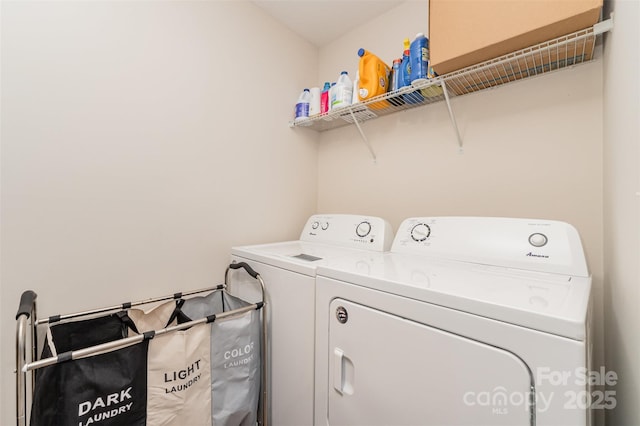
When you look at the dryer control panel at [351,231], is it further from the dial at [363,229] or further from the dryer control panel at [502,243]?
the dryer control panel at [502,243]

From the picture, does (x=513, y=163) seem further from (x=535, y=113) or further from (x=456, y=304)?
(x=456, y=304)

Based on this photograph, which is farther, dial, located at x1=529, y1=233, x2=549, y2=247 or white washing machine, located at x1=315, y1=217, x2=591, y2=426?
dial, located at x1=529, y1=233, x2=549, y2=247

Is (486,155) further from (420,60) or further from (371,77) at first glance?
(371,77)

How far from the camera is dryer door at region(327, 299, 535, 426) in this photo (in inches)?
25.5

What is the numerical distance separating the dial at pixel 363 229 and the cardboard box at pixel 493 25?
2.82 ft

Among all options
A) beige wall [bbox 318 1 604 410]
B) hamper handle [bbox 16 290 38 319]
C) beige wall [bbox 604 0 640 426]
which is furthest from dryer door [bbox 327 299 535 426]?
hamper handle [bbox 16 290 38 319]

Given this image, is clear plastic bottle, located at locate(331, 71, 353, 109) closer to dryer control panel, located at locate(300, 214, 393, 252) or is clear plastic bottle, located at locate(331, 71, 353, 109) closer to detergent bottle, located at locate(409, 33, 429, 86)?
detergent bottle, located at locate(409, 33, 429, 86)

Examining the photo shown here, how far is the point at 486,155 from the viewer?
1.44 metres

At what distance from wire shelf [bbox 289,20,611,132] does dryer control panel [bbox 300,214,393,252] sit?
69 cm

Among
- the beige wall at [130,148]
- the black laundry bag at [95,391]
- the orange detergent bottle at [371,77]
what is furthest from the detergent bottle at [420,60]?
the black laundry bag at [95,391]

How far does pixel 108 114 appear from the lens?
1239 mm

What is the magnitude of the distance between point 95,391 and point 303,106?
183 cm

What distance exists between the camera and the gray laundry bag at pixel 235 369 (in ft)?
3.86

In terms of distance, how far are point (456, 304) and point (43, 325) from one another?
1.52m
